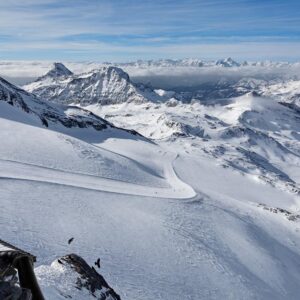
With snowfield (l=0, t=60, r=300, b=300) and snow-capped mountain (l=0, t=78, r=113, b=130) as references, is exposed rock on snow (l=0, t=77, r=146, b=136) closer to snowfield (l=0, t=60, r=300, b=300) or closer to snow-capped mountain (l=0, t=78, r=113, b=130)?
snow-capped mountain (l=0, t=78, r=113, b=130)

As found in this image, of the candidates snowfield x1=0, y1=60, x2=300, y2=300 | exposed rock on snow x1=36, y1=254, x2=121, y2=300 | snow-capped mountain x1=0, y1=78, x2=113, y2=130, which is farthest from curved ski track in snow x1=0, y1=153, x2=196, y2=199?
snow-capped mountain x1=0, y1=78, x2=113, y2=130

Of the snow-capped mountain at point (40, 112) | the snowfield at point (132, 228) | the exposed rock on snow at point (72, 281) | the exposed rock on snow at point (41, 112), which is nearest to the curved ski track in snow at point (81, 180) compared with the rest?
the snowfield at point (132, 228)

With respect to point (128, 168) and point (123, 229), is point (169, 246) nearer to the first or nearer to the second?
point (123, 229)

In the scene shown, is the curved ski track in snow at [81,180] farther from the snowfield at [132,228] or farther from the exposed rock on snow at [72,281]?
the exposed rock on snow at [72,281]

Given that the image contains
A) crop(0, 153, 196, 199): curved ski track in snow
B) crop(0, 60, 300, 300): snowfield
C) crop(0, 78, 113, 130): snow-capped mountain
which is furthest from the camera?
crop(0, 78, 113, 130): snow-capped mountain

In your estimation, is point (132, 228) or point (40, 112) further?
point (40, 112)

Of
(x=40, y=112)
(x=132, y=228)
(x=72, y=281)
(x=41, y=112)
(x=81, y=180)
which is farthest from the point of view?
(x=41, y=112)

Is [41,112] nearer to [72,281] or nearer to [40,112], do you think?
[40,112]

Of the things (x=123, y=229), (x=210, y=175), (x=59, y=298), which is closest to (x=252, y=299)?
(x=123, y=229)

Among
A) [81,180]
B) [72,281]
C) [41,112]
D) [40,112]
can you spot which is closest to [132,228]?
[81,180]
